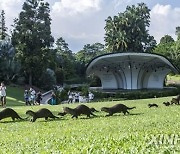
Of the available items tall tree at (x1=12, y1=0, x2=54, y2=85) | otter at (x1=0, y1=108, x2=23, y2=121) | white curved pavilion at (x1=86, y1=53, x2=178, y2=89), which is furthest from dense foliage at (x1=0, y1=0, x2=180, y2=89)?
otter at (x1=0, y1=108, x2=23, y2=121)

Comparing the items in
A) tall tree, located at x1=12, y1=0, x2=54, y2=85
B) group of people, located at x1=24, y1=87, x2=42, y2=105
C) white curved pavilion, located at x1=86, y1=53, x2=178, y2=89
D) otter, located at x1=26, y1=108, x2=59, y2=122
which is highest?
tall tree, located at x1=12, y1=0, x2=54, y2=85

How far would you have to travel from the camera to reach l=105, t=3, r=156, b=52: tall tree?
2842 inches

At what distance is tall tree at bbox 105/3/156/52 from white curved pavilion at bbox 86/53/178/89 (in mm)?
16635

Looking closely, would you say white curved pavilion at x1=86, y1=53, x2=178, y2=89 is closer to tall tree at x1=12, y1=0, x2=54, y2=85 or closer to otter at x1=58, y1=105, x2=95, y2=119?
tall tree at x1=12, y1=0, x2=54, y2=85

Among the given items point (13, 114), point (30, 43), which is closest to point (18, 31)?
point (30, 43)

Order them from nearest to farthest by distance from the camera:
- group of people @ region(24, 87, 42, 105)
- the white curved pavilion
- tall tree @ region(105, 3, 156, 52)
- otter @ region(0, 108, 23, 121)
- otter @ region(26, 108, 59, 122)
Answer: otter @ region(26, 108, 59, 122) → otter @ region(0, 108, 23, 121) → group of people @ region(24, 87, 42, 105) → the white curved pavilion → tall tree @ region(105, 3, 156, 52)

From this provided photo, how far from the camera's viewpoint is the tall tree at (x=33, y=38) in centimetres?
5856

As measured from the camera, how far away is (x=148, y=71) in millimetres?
54219

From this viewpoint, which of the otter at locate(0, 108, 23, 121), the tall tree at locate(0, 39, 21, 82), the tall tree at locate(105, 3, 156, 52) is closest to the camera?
the otter at locate(0, 108, 23, 121)

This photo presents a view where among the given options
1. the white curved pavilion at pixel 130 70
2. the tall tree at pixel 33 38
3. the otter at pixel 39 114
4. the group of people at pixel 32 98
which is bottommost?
the otter at pixel 39 114

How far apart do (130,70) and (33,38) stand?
16903 millimetres

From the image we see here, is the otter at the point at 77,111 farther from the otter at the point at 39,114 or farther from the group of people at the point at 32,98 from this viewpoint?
the group of people at the point at 32,98

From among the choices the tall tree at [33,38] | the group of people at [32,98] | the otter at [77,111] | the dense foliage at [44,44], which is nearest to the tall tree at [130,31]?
the dense foliage at [44,44]

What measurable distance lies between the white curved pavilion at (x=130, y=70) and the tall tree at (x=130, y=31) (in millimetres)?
16635
